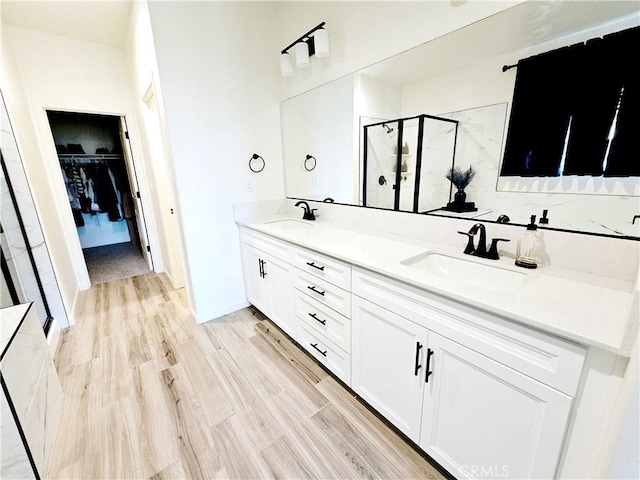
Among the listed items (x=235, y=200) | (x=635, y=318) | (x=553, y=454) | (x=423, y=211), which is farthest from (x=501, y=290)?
(x=235, y=200)

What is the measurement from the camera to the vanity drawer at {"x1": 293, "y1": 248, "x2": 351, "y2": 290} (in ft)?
4.71

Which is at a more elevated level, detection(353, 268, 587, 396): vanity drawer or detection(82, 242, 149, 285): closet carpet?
detection(353, 268, 587, 396): vanity drawer

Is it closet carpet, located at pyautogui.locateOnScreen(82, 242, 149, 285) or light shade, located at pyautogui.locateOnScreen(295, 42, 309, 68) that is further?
closet carpet, located at pyautogui.locateOnScreen(82, 242, 149, 285)

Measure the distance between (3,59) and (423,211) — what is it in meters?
3.37

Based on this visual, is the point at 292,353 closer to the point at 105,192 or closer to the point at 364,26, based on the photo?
the point at 364,26

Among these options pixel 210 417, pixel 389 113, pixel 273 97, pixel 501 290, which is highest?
pixel 273 97

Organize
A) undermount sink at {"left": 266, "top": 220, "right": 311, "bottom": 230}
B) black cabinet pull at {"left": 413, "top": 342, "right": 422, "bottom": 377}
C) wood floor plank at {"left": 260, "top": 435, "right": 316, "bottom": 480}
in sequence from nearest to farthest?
black cabinet pull at {"left": 413, "top": 342, "right": 422, "bottom": 377}
wood floor plank at {"left": 260, "top": 435, "right": 316, "bottom": 480}
undermount sink at {"left": 266, "top": 220, "right": 311, "bottom": 230}

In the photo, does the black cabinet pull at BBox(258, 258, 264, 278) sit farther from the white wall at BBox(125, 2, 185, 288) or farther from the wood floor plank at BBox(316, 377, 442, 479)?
the wood floor plank at BBox(316, 377, 442, 479)

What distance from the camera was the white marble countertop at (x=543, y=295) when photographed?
72 centimetres

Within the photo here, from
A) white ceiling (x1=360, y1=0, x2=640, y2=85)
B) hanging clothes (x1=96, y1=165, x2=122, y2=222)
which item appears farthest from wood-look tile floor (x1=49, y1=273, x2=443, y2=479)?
hanging clothes (x1=96, y1=165, x2=122, y2=222)

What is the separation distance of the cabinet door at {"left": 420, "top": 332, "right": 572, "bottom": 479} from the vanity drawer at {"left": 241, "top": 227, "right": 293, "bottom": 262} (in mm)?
1100

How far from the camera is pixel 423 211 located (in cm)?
163

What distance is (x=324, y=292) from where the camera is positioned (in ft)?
5.25

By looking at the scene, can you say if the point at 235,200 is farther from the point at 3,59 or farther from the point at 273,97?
the point at 3,59
